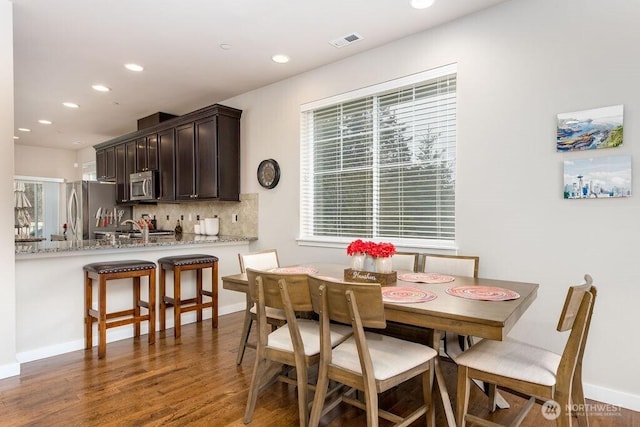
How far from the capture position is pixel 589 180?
2.40 m

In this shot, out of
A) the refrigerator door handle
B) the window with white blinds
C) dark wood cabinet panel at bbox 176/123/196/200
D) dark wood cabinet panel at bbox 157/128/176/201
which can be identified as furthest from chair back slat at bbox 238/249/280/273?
the refrigerator door handle

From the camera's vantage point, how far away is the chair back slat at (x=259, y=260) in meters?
2.98

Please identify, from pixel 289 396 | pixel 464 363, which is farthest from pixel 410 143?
pixel 289 396

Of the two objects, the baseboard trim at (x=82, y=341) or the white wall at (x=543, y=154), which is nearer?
the white wall at (x=543, y=154)

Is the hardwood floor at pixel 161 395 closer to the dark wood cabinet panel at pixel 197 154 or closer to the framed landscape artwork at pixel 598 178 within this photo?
the framed landscape artwork at pixel 598 178

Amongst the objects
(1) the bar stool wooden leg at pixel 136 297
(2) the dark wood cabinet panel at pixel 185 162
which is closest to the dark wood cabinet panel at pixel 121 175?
(2) the dark wood cabinet panel at pixel 185 162

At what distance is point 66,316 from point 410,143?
3.43 m

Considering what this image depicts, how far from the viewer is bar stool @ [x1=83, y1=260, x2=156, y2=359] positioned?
310 cm

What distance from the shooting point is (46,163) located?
331 inches

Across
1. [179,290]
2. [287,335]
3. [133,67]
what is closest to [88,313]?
[179,290]

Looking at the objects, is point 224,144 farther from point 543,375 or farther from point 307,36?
point 543,375

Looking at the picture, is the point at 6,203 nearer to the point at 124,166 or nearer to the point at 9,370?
the point at 9,370

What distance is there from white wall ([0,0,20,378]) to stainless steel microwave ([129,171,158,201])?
2727 millimetres

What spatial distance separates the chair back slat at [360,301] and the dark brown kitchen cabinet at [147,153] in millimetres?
4579
